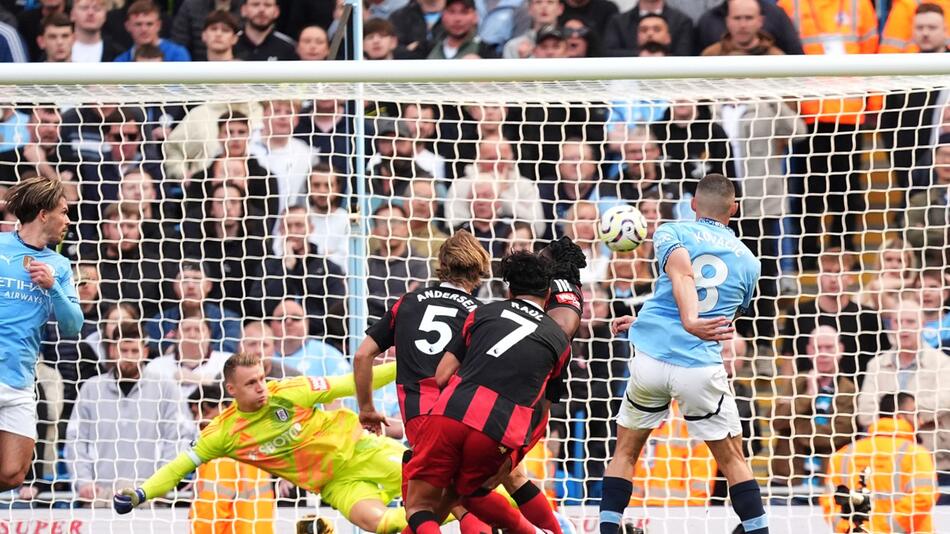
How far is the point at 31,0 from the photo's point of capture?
1076 centimetres

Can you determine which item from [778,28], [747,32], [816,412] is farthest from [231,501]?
[778,28]

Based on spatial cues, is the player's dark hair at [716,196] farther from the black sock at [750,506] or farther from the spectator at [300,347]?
the spectator at [300,347]

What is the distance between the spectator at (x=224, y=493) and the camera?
7.91 m

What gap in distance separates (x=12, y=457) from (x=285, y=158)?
132 inches

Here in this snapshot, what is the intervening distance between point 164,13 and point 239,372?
457cm

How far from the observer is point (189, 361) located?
29.0 feet

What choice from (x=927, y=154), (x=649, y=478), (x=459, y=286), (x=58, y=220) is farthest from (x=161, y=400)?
(x=927, y=154)

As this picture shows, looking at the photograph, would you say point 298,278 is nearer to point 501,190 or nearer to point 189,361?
point 189,361

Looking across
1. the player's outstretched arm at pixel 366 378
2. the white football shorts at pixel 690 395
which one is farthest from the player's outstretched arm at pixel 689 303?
the player's outstretched arm at pixel 366 378

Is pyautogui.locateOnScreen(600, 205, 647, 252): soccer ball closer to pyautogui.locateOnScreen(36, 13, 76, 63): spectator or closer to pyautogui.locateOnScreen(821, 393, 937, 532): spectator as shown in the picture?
pyautogui.locateOnScreen(821, 393, 937, 532): spectator

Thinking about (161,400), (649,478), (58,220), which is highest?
(58,220)

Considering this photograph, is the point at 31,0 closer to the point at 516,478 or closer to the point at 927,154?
the point at 516,478

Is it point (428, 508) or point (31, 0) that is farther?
point (31, 0)

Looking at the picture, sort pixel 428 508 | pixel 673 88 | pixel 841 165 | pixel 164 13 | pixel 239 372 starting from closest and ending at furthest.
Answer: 1. pixel 428 508
2. pixel 239 372
3. pixel 673 88
4. pixel 841 165
5. pixel 164 13
